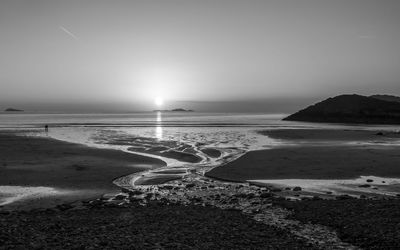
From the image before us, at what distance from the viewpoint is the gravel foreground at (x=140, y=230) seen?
11.4m

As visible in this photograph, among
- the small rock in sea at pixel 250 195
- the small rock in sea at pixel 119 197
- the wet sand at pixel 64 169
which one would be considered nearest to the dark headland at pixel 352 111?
the wet sand at pixel 64 169

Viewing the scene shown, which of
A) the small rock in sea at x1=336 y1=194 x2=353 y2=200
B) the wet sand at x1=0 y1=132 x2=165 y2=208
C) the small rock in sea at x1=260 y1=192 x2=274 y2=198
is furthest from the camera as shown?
the wet sand at x1=0 y1=132 x2=165 y2=208

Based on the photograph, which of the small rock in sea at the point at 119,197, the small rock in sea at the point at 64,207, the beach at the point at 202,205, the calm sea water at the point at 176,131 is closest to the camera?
the beach at the point at 202,205

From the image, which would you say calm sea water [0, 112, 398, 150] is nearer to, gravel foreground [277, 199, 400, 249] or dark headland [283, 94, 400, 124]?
dark headland [283, 94, 400, 124]

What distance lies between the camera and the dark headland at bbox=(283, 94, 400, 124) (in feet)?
365

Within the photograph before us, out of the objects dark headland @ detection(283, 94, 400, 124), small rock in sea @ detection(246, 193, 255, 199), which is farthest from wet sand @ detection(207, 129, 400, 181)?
dark headland @ detection(283, 94, 400, 124)

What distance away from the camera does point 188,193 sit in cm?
1964

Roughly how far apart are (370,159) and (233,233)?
23736 mm

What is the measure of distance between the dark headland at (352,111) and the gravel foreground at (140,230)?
108 m

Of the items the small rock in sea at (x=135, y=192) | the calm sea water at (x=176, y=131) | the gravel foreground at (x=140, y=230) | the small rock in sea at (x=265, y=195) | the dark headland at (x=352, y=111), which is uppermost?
the dark headland at (x=352, y=111)

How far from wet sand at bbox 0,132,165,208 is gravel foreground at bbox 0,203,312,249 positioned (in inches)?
146

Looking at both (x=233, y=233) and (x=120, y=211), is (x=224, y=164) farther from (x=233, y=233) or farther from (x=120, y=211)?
(x=233, y=233)

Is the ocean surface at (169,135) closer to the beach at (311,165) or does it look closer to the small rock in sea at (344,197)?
the beach at (311,165)

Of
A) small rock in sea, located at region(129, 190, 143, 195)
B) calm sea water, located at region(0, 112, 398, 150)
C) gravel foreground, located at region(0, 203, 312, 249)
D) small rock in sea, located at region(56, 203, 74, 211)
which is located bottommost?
calm sea water, located at region(0, 112, 398, 150)
